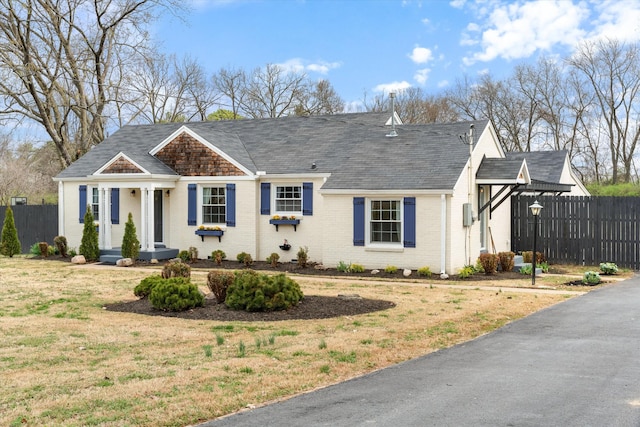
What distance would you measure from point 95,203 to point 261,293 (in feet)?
50.9

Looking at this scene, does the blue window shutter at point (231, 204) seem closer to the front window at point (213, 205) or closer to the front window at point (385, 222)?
the front window at point (213, 205)

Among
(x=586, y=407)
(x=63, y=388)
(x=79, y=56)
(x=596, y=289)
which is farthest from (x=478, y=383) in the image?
(x=79, y=56)

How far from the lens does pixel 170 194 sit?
2400 centimetres

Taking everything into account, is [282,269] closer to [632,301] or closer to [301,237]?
[301,237]

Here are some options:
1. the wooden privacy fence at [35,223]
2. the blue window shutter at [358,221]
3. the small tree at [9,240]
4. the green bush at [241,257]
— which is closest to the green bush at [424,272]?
the blue window shutter at [358,221]

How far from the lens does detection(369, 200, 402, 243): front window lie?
774 inches

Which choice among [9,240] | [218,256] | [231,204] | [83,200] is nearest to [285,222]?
[231,204]

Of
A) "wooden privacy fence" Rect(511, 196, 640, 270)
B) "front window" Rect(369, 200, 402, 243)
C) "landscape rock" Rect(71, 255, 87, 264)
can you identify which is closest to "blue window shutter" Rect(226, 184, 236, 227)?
"front window" Rect(369, 200, 402, 243)

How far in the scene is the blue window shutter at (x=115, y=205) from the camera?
24.9 meters

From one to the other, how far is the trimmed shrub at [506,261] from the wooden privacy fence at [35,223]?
61.0ft

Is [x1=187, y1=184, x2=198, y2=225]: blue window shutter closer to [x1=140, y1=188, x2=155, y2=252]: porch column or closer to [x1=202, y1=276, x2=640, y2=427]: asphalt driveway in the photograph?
[x1=140, y1=188, x2=155, y2=252]: porch column

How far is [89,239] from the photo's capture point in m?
23.7

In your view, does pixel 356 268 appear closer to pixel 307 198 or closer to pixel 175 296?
pixel 307 198

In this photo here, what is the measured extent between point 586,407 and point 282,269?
15.0 m
